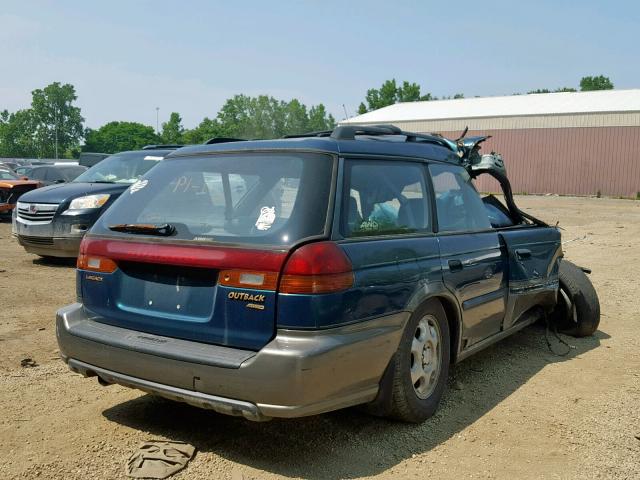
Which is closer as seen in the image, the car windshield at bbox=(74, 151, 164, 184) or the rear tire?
the rear tire

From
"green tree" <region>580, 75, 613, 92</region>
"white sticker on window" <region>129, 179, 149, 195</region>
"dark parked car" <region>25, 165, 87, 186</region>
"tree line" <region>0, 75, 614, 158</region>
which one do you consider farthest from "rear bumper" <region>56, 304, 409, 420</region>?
"green tree" <region>580, 75, 613, 92</region>

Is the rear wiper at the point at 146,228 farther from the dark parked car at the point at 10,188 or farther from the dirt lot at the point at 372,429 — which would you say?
the dark parked car at the point at 10,188

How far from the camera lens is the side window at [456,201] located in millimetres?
4598

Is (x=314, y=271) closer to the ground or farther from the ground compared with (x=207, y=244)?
closer to the ground

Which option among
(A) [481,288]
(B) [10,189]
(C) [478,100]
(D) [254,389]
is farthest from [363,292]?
(C) [478,100]

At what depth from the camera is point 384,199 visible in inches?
162

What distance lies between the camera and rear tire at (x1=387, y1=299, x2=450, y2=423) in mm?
3824

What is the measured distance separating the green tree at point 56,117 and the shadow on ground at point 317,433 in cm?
13856

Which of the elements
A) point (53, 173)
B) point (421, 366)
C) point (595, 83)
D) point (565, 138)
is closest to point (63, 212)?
point (421, 366)

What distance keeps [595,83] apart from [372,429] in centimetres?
12427

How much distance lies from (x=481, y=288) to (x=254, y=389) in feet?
6.84

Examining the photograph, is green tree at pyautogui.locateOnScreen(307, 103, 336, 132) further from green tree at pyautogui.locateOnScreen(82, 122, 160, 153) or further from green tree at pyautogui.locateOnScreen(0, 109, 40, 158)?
green tree at pyautogui.locateOnScreen(0, 109, 40, 158)

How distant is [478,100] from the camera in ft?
159

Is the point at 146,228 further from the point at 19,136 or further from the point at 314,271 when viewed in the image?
the point at 19,136
